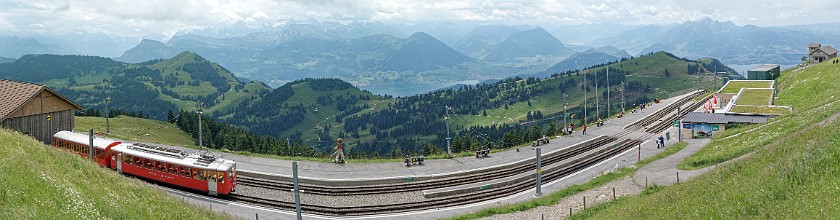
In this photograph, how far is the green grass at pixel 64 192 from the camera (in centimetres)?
1695

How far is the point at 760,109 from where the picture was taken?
210 ft

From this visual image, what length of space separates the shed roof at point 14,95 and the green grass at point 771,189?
47089 millimetres

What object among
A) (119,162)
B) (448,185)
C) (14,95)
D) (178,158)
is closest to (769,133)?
(448,185)

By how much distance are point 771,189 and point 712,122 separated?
47943 mm

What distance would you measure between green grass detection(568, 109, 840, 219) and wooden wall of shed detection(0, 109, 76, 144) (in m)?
47.5

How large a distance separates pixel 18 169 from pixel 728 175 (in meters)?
27.1

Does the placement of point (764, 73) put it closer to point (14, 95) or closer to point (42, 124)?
point (42, 124)

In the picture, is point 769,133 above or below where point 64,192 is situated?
above

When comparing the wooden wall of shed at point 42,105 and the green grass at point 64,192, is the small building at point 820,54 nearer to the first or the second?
the green grass at point 64,192

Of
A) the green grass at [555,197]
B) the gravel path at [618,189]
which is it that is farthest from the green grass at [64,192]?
the gravel path at [618,189]

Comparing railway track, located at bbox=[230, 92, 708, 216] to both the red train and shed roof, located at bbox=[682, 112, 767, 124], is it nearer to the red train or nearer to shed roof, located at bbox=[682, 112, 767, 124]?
the red train

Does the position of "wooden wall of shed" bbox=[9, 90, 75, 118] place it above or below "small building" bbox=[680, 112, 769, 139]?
above

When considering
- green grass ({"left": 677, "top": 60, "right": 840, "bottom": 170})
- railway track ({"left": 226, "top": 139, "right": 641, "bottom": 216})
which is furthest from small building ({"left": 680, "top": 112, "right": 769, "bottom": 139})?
railway track ({"left": 226, "top": 139, "right": 641, "bottom": 216})

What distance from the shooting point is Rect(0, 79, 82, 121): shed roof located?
45.8 metres
